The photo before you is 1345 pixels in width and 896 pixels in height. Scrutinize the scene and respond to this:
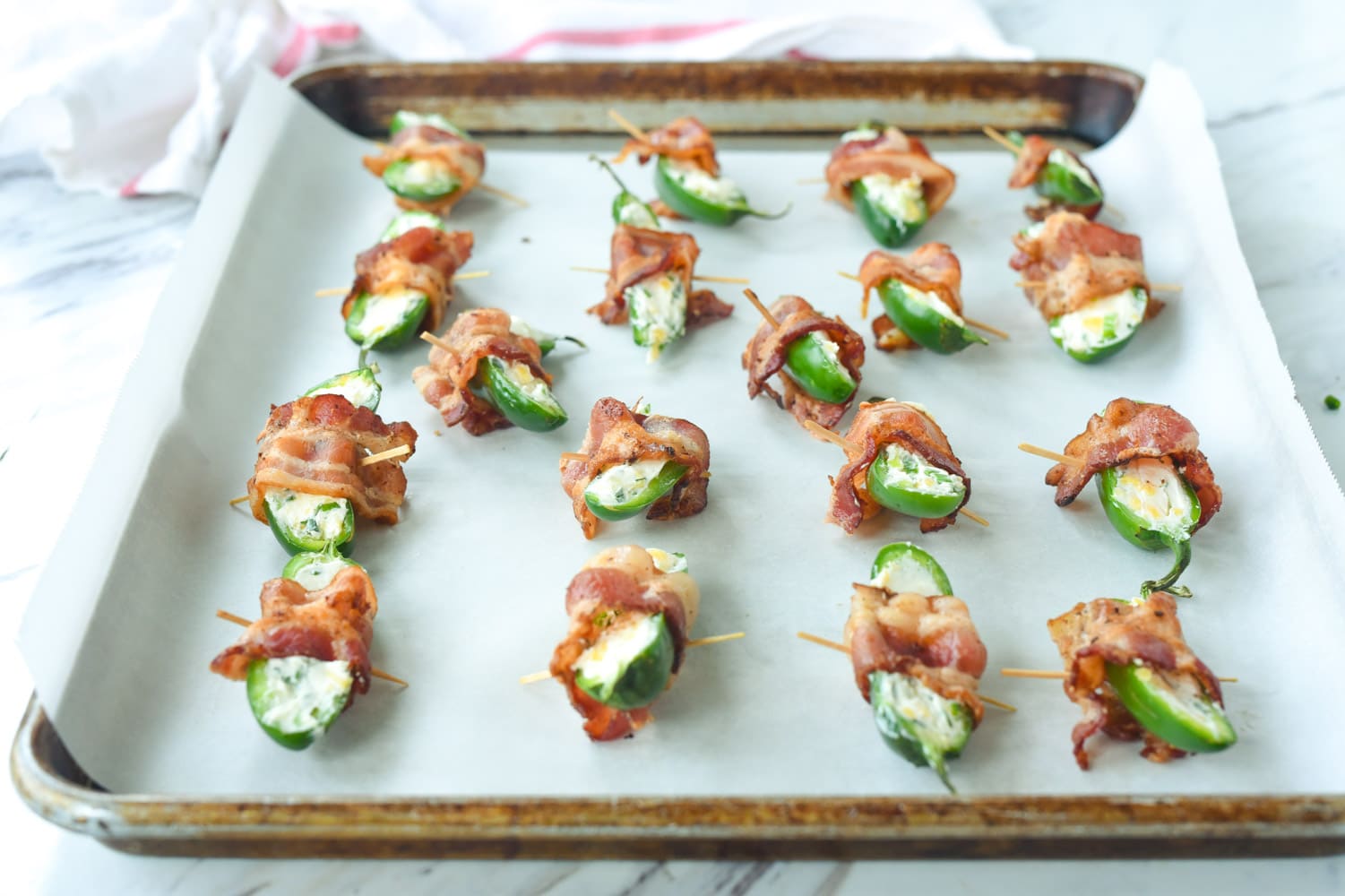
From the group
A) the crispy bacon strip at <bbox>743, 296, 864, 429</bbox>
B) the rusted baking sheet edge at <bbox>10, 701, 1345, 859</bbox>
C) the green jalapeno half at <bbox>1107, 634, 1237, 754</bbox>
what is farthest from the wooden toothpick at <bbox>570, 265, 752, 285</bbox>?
the rusted baking sheet edge at <bbox>10, 701, 1345, 859</bbox>

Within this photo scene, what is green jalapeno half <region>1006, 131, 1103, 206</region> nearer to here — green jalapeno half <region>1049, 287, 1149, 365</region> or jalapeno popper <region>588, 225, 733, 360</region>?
green jalapeno half <region>1049, 287, 1149, 365</region>

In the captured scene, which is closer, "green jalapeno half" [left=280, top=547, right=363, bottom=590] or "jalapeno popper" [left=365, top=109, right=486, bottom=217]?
"green jalapeno half" [left=280, top=547, right=363, bottom=590]

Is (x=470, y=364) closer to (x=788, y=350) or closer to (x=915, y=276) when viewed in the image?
(x=788, y=350)

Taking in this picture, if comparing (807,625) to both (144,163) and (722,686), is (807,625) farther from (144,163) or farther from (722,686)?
(144,163)

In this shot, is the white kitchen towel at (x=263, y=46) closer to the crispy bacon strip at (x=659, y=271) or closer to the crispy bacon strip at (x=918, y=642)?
the crispy bacon strip at (x=659, y=271)

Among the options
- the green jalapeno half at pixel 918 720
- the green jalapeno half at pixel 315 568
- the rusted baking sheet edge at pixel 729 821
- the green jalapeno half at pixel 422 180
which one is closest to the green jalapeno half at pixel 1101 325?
the green jalapeno half at pixel 918 720

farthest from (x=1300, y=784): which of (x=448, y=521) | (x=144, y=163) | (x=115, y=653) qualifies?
(x=144, y=163)
